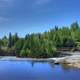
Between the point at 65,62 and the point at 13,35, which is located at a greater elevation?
the point at 13,35

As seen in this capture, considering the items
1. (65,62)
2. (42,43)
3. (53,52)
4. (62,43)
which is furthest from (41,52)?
(62,43)

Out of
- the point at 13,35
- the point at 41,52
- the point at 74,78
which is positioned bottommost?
the point at 74,78

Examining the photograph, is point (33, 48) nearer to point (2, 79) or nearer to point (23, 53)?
point (23, 53)

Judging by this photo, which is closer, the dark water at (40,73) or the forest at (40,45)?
the dark water at (40,73)

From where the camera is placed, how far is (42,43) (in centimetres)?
7488

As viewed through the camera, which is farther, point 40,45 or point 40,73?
point 40,45

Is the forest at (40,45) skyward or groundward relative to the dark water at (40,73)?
skyward

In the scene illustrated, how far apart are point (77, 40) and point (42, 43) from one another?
102ft

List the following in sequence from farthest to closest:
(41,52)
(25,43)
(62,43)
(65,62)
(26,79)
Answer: (62,43)
(25,43)
(41,52)
(65,62)
(26,79)

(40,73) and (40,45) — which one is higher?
(40,45)

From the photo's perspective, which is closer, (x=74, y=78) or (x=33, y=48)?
(x=74, y=78)

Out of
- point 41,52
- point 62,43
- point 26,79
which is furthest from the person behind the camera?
point 62,43

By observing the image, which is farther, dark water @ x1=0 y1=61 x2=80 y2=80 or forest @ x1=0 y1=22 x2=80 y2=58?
forest @ x1=0 y1=22 x2=80 y2=58

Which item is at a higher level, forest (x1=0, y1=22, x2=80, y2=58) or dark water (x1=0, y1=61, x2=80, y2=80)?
forest (x1=0, y1=22, x2=80, y2=58)
